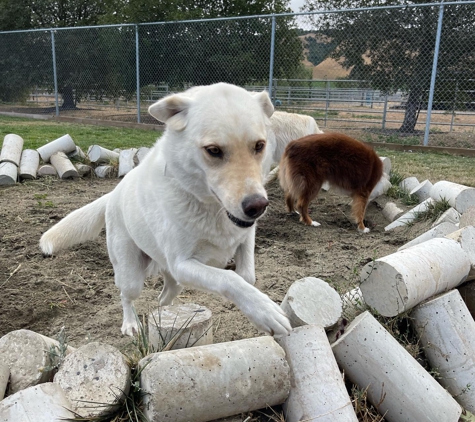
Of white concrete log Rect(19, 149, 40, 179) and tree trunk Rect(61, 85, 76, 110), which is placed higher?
tree trunk Rect(61, 85, 76, 110)

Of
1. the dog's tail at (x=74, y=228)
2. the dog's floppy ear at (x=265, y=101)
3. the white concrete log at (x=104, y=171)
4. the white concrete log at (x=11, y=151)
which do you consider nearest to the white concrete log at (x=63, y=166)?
the white concrete log at (x=104, y=171)

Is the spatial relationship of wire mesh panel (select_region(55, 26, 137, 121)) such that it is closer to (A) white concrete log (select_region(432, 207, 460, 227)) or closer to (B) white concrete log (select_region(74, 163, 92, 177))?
(B) white concrete log (select_region(74, 163, 92, 177))

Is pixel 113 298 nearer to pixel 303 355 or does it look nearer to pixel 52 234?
pixel 52 234

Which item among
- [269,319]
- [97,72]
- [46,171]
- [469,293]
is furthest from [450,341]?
[97,72]

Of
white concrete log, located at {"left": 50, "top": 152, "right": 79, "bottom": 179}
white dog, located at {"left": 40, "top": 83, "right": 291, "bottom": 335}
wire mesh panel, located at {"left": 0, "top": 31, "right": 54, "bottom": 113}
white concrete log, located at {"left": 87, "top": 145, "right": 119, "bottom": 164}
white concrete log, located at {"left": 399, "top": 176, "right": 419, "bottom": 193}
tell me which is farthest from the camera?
wire mesh panel, located at {"left": 0, "top": 31, "right": 54, "bottom": 113}

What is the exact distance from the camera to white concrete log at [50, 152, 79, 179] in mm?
6953

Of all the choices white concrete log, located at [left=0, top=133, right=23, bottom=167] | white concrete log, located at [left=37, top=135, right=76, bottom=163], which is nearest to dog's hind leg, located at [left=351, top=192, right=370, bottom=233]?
white concrete log, located at [left=37, top=135, right=76, bottom=163]

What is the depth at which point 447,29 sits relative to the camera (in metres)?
9.45

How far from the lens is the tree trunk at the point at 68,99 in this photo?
1483 centimetres

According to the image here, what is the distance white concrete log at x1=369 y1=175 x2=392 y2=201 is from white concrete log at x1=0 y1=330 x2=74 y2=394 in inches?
190

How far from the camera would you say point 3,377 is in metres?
1.85

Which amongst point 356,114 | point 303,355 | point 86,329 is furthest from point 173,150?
point 356,114

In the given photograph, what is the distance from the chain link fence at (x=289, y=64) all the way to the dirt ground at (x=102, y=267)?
18.4 ft

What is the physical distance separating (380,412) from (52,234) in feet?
7.88
